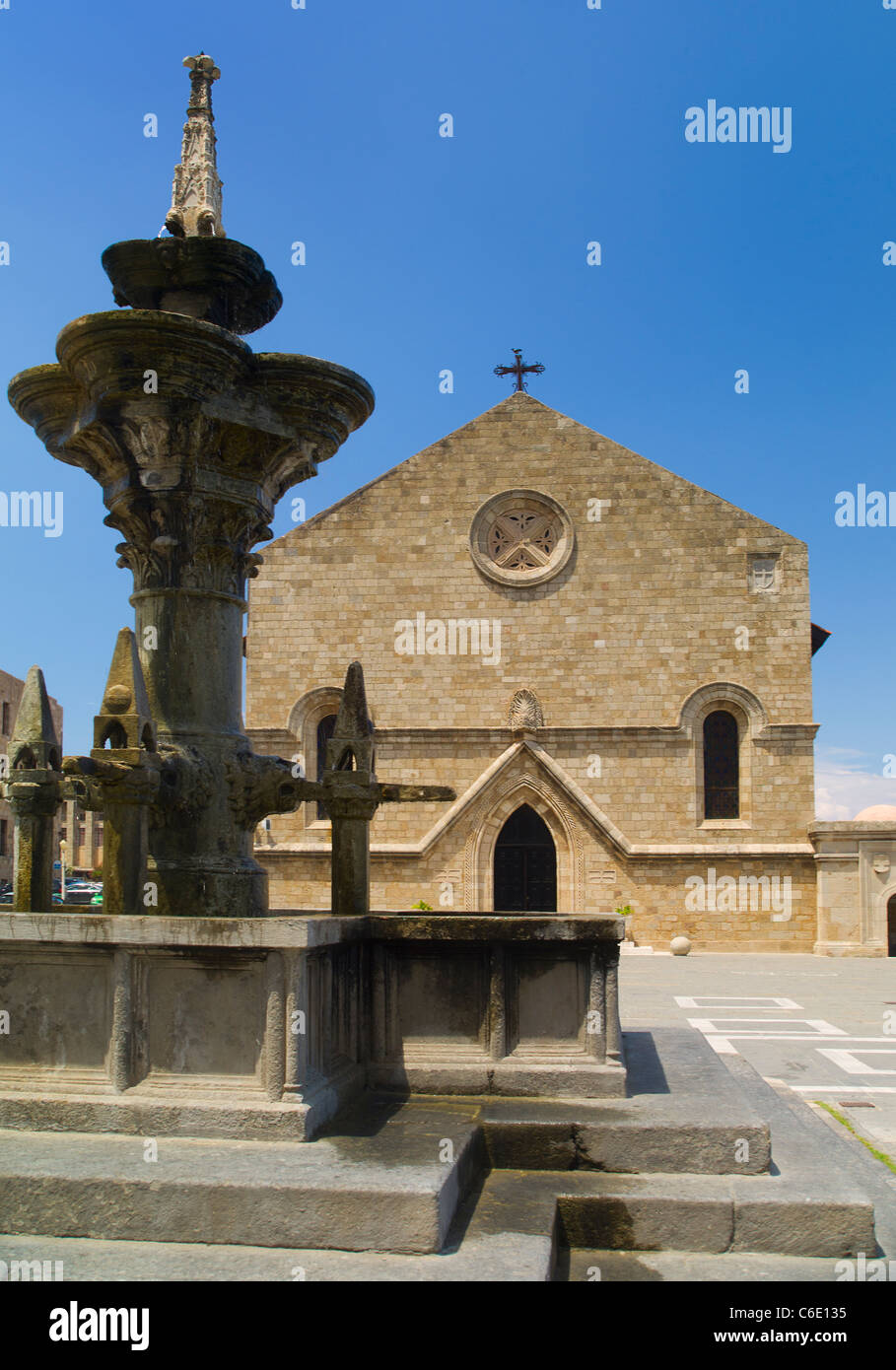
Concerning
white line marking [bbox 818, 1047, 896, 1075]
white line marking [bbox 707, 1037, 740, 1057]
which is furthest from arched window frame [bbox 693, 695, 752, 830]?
white line marking [bbox 818, 1047, 896, 1075]

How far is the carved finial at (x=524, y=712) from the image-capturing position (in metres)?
24.1

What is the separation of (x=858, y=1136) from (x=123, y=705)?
18.1 ft

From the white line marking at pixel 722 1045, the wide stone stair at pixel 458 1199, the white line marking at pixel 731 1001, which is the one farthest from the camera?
the white line marking at pixel 731 1001

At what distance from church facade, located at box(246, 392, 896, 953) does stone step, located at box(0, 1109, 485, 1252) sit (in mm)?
18915

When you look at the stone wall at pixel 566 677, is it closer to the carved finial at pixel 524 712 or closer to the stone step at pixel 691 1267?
the carved finial at pixel 524 712

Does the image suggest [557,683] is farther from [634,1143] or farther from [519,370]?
[634,1143]

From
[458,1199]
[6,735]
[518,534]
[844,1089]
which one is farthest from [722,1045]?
[6,735]

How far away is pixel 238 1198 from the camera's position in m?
4.63

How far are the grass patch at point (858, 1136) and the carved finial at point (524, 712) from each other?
15172 mm

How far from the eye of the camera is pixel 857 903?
23406 millimetres

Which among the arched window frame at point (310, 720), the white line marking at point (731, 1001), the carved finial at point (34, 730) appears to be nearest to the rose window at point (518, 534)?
the arched window frame at point (310, 720)

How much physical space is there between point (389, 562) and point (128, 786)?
65.2 ft
